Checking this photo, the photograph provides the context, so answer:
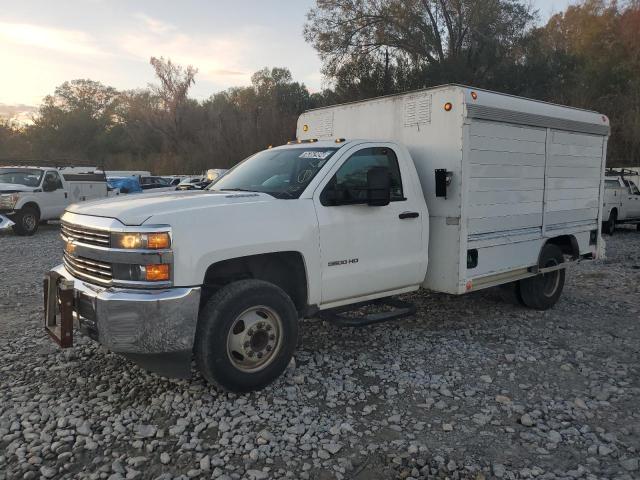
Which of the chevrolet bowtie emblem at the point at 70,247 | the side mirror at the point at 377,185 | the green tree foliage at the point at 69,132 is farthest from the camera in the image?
the green tree foliage at the point at 69,132

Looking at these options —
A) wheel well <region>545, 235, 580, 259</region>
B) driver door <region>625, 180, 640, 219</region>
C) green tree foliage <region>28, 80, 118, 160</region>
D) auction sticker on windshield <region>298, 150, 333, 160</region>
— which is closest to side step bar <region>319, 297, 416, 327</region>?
auction sticker on windshield <region>298, 150, 333, 160</region>

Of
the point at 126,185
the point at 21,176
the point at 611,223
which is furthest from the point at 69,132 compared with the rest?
the point at 611,223

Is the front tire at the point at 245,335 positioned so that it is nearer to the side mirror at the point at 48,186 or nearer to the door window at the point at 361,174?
the door window at the point at 361,174

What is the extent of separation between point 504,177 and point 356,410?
3.22 m

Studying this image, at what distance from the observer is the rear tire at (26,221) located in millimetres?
14859

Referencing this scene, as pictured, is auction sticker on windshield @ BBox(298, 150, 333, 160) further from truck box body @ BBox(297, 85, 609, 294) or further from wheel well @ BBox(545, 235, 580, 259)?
wheel well @ BBox(545, 235, 580, 259)

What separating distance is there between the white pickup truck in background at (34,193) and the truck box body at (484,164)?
11280mm

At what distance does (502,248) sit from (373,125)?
6.56 ft

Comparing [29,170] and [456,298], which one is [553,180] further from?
[29,170]

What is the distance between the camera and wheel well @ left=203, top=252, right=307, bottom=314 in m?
4.26

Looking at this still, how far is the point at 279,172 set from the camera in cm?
503

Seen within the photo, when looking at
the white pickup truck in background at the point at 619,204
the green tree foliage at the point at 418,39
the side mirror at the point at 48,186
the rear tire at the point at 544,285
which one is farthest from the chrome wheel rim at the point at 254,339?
the green tree foliage at the point at 418,39

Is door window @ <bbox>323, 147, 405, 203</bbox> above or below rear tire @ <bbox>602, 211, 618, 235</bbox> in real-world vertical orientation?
above

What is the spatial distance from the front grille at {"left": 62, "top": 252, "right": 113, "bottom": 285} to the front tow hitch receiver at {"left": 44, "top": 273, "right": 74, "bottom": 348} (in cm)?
11
